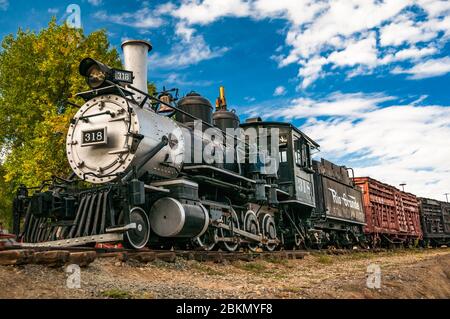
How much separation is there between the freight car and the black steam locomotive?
1855cm

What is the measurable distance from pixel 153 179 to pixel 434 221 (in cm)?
2557

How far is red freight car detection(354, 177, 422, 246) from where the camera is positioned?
63.9 feet

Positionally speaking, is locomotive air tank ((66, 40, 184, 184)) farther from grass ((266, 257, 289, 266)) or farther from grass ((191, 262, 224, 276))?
grass ((266, 257, 289, 266))

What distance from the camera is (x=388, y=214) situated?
70.7 feet

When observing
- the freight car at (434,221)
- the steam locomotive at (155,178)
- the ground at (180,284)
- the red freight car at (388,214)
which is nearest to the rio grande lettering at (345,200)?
the red freight car at (388,214)

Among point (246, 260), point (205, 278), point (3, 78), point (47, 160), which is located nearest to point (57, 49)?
point (3, 78)

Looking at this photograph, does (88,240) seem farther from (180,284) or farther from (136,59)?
(136,59)

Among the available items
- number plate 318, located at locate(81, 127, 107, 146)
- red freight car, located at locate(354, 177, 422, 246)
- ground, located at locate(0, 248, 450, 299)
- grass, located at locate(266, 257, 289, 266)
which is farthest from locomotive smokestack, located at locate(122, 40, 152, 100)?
red freight car, located at locate(354, 177, 422, 246)

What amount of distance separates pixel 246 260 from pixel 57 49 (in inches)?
462

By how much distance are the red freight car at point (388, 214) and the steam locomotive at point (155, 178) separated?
8.69 metres

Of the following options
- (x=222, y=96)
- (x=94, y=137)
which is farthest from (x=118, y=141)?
(x=222, y=96)

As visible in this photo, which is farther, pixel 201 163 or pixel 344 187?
pixel 344 187
